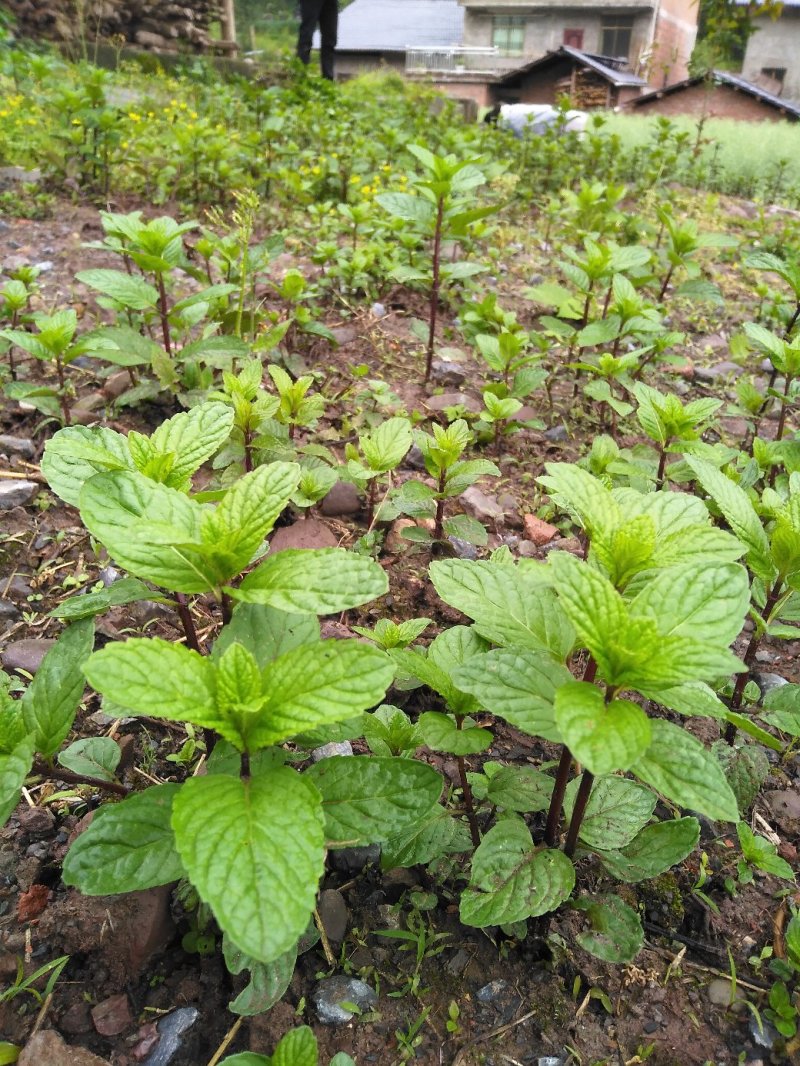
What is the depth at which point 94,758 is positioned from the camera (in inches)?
60.9

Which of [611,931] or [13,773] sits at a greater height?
[13,773]

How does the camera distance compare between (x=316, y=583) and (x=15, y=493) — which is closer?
(x=316, y=583)

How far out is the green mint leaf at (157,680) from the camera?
1.08 m

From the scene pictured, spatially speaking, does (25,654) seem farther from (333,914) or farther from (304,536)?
(333,914)

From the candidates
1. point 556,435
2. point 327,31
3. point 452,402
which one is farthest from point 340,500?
point 327,31

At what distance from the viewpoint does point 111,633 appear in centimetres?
206

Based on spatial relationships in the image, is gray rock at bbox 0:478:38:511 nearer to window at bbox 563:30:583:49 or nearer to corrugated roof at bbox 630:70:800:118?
corrugated roof at bbox 630:70:800:118

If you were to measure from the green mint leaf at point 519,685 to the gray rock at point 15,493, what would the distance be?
1871 millimetres

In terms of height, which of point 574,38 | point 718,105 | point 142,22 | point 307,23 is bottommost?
point 718,105

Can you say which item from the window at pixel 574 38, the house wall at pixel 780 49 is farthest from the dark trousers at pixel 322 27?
the window at pixel 574 38

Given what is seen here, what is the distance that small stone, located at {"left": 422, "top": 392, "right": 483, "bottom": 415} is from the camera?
3262mm

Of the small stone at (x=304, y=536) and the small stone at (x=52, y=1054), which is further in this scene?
the small stone at (x=304, y=536)

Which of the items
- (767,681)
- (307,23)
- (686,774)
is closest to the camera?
(686,774)

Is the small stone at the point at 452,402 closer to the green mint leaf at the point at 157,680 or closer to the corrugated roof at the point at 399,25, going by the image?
the green mint leaf at the point at 157,680
